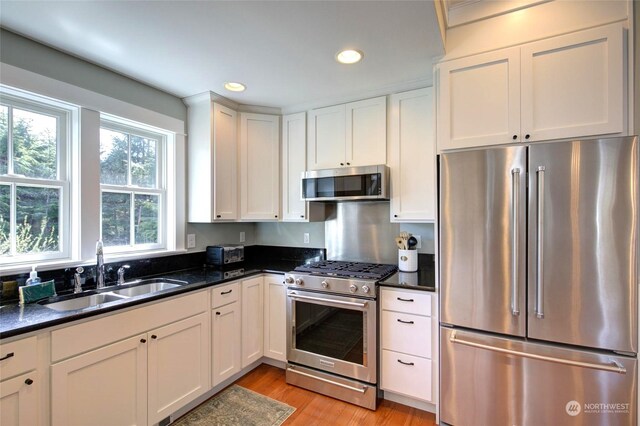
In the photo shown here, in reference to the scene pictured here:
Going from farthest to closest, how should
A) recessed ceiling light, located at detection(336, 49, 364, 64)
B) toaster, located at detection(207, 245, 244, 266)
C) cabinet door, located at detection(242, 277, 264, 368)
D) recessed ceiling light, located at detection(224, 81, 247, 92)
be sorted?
toaster, located at detection(207, 245, 244, 266)
cabinet door, located at detection(242, 277, 264, 368)
recessed ceiling light, located at detection(224, 81, 247, 92)
recessed ceiling light, located at detection(336, 49, 364, 64)

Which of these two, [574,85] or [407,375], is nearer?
[574,85]

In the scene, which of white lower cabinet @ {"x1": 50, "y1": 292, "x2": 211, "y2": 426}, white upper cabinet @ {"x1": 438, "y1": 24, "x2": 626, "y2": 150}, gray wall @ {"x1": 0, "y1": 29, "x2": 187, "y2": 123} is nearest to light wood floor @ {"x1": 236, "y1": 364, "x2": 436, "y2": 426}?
white lower cabinet @ {"x1": 50, "y1": 292, "x2": 211, "y2": 426}

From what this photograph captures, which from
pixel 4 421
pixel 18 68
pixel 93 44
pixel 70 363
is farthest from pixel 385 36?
pixel 4 421

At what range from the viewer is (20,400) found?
1281 mm

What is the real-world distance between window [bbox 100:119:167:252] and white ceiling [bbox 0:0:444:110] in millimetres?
486

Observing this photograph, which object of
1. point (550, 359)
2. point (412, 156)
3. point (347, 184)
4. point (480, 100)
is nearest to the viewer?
point (550, 359)

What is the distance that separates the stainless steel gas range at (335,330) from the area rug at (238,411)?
312 mm

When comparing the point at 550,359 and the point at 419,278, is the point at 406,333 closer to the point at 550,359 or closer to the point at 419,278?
the point at 419,278

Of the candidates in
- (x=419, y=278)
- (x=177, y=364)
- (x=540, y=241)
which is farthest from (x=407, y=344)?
(x=177, y=364)

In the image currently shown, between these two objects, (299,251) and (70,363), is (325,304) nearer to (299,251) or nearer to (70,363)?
(299,251)

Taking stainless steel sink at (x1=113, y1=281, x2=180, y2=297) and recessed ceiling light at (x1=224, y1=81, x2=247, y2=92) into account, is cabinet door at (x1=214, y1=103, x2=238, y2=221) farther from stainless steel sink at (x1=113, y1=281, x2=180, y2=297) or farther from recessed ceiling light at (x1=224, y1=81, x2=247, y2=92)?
stainless steel sink at (x1=113, y1=281, x2=180, y2=297)

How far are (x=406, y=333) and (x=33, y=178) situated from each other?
8.79 ft

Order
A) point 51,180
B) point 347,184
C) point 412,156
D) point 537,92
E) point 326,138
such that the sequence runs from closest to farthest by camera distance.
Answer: point 537,92, point 51,180, point 412,156, point 347,184, point 326,138

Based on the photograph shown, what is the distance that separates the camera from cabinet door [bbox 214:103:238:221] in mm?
2660
